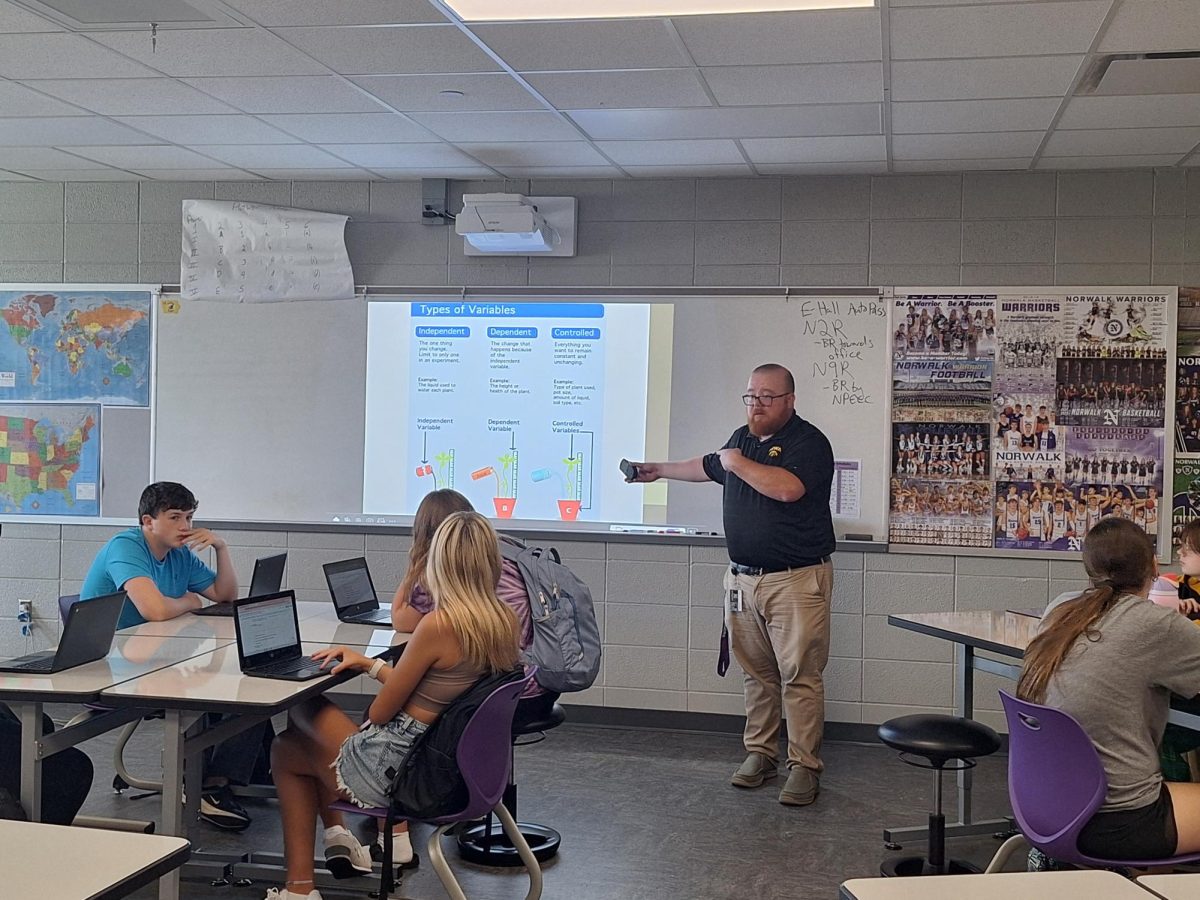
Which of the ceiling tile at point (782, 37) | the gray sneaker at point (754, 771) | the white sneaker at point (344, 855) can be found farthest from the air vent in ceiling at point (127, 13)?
the gray sneaker at point (754, 771)

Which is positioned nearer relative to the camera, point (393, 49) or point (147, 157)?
point (393, 49)

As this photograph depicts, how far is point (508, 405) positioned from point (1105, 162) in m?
3.03

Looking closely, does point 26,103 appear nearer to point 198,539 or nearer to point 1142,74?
point 198,539

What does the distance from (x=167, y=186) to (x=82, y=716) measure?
373 cm

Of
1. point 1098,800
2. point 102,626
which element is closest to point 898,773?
point 1098,800

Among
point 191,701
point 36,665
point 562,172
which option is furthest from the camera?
point 562,172

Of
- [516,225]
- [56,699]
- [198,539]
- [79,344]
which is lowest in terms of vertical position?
[56,699]

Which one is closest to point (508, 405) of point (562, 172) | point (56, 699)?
point (562, 172)

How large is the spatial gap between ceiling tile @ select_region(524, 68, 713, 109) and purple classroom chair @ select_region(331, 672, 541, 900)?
7.09 ft

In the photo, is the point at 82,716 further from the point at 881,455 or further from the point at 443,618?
the point at 881,455

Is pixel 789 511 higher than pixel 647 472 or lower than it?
lower

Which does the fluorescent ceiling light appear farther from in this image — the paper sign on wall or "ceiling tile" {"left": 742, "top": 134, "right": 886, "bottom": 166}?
the paper sign on wall

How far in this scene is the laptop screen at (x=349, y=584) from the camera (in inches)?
167

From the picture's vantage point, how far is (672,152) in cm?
514
